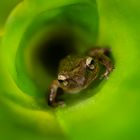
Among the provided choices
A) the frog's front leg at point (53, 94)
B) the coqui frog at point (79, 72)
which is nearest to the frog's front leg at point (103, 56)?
the coqui frog at point (79, 72)

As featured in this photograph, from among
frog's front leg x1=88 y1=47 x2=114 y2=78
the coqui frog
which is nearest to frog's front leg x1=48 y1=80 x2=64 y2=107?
the coqui frog

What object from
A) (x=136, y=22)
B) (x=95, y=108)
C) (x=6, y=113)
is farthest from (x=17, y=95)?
(x=136, y=22)

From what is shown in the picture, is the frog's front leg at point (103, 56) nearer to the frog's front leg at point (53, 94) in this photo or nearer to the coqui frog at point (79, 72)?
the coqui frog at point (79, 72)

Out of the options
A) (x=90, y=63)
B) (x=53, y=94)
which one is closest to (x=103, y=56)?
(x=90, y=63)

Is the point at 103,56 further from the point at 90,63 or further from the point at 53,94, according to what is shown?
the point at 53,94

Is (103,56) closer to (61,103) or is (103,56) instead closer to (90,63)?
(90,63)

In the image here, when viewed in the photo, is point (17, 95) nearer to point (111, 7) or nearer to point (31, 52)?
point (31, 52)

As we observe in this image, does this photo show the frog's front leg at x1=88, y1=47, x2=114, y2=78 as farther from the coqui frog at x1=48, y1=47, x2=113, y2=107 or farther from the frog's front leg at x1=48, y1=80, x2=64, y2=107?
the frog's front leg at x1=48, y1=80, x2=64, y2=107
